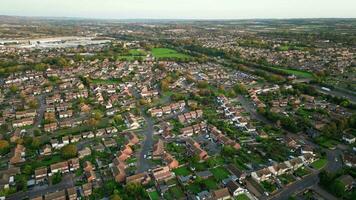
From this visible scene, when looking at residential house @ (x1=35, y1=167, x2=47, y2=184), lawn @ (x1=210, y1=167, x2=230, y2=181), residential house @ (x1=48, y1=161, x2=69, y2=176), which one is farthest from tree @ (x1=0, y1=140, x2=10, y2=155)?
lawn @ (x1=210, y1=167, x2=230, y2=181)

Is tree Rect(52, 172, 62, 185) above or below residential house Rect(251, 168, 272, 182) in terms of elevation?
below

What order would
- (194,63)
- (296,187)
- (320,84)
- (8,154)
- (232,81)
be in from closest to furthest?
(296,187)
(8,154)
(320,84)
(232,81)
(194,63)

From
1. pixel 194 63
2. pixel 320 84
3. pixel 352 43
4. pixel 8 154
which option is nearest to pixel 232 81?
pixel 320 84

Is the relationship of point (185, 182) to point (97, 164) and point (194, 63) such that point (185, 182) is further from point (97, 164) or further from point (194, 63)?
point (194, 63)

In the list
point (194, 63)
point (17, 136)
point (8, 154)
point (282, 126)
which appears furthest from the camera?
point (194, 63)

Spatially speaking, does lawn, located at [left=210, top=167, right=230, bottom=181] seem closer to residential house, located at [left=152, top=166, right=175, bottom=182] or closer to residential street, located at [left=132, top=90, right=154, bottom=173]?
residential house, located at [left=152, top=166, right=175, bottom=182]

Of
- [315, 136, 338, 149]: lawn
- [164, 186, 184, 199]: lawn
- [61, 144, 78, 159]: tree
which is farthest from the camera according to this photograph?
[315, 136, 338, 149]: lawn

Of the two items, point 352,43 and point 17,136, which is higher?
point 352,43
